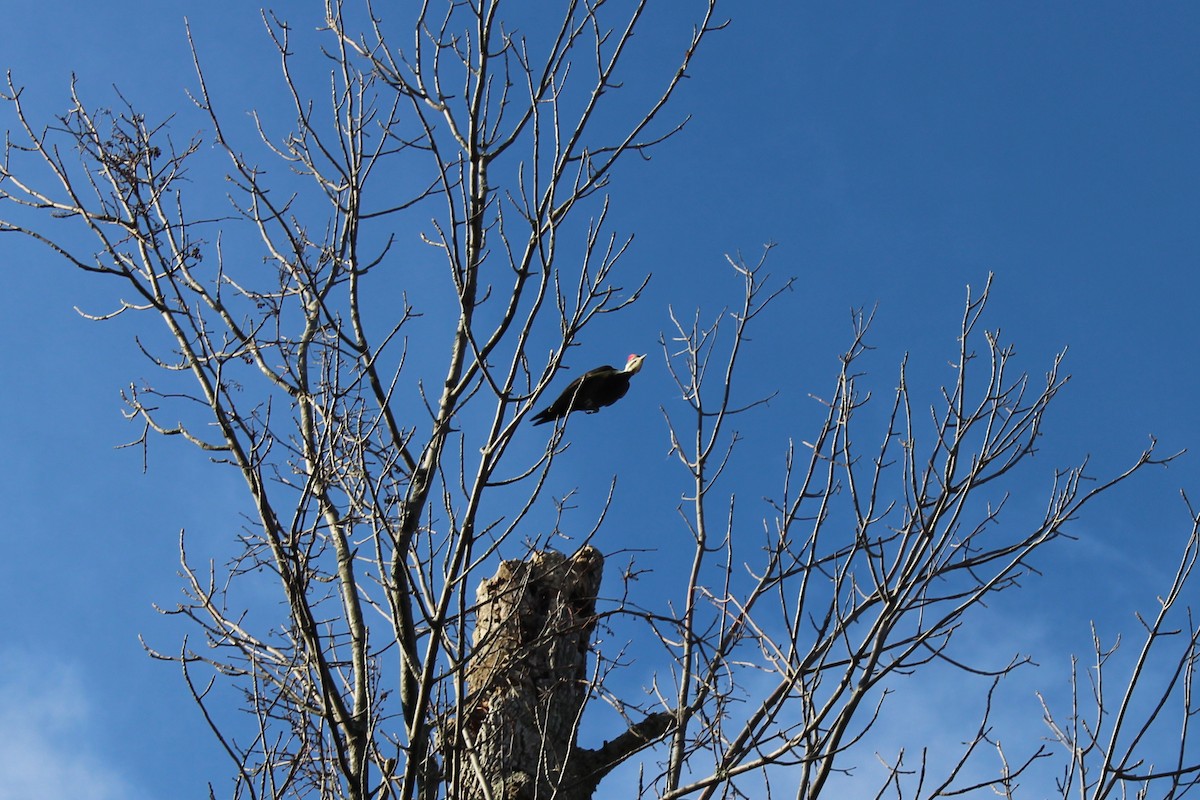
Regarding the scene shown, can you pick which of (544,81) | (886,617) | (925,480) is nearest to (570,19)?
(544,81)

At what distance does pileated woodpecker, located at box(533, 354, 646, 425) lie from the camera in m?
5.09

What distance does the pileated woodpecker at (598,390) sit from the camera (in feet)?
16.7

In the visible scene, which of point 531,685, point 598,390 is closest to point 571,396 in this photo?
point 598,390

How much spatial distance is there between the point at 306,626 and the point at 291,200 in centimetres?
162

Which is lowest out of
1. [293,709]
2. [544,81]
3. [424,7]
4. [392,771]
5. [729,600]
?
[392,771]

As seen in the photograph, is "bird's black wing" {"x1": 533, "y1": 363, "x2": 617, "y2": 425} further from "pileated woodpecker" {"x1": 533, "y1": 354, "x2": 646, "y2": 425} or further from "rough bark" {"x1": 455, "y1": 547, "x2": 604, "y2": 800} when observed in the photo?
"rough bark" {"x1": 455, "y1": 547, "x2": 604, "y2": 800}

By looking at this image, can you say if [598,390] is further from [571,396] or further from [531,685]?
[531,685]

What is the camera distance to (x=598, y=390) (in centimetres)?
515

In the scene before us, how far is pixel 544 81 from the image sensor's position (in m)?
3.17

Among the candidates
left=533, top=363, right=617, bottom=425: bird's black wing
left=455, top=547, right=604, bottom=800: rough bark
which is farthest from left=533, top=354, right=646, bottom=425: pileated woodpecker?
left=455, top=547, right=604, bottom=800: rough bark

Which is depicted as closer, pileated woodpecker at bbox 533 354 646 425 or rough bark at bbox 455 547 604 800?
rough bark at bbox 455 547 604 800

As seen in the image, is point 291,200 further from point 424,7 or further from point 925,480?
point 925,480

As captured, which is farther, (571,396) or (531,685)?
(571,396)

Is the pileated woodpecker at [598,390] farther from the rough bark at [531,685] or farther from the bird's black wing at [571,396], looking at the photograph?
→ the rough bark at [531,685]
